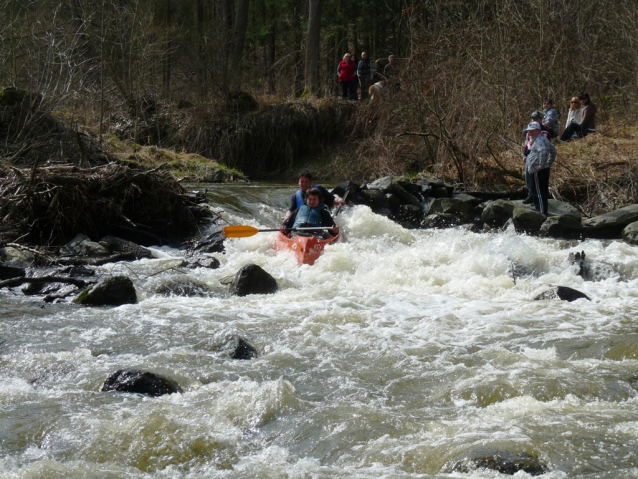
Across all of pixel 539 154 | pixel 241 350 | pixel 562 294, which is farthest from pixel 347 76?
pixel 241 350

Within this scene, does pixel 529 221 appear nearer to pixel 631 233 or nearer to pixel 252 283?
pixel 631 233

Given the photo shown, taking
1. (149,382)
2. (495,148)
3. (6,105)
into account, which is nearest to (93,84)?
(6,105)

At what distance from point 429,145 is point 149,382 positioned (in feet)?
36.7

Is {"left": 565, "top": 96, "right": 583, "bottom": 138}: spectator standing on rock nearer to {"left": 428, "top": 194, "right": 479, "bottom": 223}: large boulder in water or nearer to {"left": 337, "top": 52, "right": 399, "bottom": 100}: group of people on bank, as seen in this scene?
{"left": 428, "top": 194, "right": 479, "bottom": 223}: large boulder in water

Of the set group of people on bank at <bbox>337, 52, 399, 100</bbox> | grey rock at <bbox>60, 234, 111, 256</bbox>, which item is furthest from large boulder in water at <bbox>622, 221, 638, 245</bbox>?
group of people on bank at <bbox>337, 52, 399, 100</bbox>

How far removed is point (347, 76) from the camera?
2091 cm

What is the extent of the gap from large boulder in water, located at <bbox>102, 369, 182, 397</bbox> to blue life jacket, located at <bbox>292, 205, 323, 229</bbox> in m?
5.41

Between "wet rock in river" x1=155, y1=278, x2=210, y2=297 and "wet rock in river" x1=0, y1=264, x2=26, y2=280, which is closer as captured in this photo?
"wet rock in river" x1=155, y1=278, x2=210, y2=297

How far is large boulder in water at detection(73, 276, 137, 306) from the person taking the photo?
24.7 feet

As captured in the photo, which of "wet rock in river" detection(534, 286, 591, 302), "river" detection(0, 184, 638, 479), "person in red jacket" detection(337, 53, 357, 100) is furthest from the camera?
"person in red jacket" detection(337, 53, 357, 100)

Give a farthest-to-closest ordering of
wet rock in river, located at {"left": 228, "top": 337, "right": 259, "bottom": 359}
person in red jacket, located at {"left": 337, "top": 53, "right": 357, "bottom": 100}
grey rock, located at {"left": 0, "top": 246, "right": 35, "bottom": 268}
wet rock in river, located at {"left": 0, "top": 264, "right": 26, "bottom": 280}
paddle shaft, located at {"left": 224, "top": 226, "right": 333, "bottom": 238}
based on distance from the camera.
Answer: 1. person in red jacket, located at {"left": 337, "top": 53, "right": 357, "bottom": 100}
2. paddle shaft, located at {"left": 224, "top": 226, "right": 333, "bottom": 238}
3. grey rock, located at {"left": 0, "top": 246, "right": 35, "bottom": 268}
4. wet rock in river, located at {"left": 0, "top": 264, "right": 26, "bottom": 280}
5. wet rock in river, located at {"left": 228, "top": 337, "right": 259, "bottom": 359}

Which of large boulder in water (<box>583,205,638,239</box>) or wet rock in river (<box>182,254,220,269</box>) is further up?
large boulder in water (<box>583,205,638,239</box>)

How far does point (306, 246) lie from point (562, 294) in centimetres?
318

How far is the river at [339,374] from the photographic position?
410 cm
